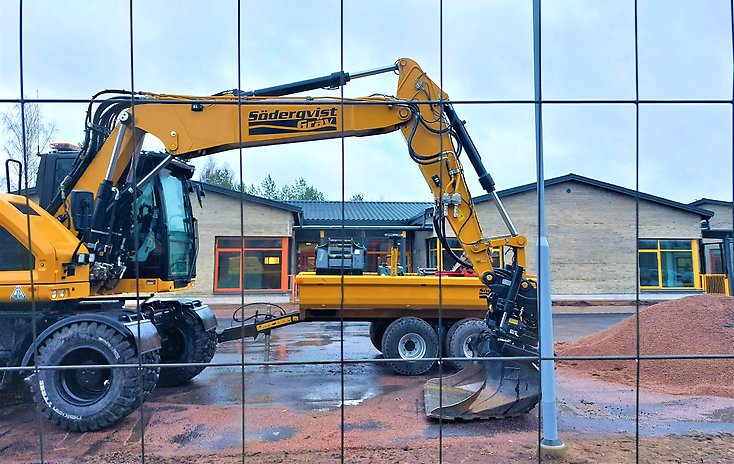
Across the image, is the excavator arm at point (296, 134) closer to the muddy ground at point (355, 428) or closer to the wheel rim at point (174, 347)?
the muddy ground at point (355, 428)

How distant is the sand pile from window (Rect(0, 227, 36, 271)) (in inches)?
273

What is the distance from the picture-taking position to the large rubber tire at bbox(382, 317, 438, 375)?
7070 millimetres

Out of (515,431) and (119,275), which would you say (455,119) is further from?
(119,275)

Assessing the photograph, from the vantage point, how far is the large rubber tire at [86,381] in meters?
4.66

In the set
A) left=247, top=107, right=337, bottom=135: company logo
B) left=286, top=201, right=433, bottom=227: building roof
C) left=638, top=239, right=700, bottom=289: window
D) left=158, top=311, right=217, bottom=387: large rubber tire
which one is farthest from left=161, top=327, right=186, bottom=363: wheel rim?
left=638, top=239, right=700, bottom=289: window

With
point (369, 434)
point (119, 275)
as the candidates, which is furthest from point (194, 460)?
point (119, 275)

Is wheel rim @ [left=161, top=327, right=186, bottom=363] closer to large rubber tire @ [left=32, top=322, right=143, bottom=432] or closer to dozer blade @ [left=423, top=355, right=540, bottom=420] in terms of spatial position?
large rubber tire @ [left=32, top=322, right=143, bottom=432]

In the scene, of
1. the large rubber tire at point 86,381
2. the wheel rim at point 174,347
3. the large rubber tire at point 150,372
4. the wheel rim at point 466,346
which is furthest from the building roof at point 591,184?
the large rubber tire at point 86,381

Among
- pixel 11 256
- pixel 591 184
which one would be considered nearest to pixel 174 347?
pixel 11 256

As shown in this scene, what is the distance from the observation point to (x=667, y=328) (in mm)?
8133

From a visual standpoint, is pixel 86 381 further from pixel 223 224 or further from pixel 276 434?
pixel 223 224

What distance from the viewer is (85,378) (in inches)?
192

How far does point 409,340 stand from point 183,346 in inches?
117

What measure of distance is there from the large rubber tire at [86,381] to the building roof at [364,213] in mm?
9265
